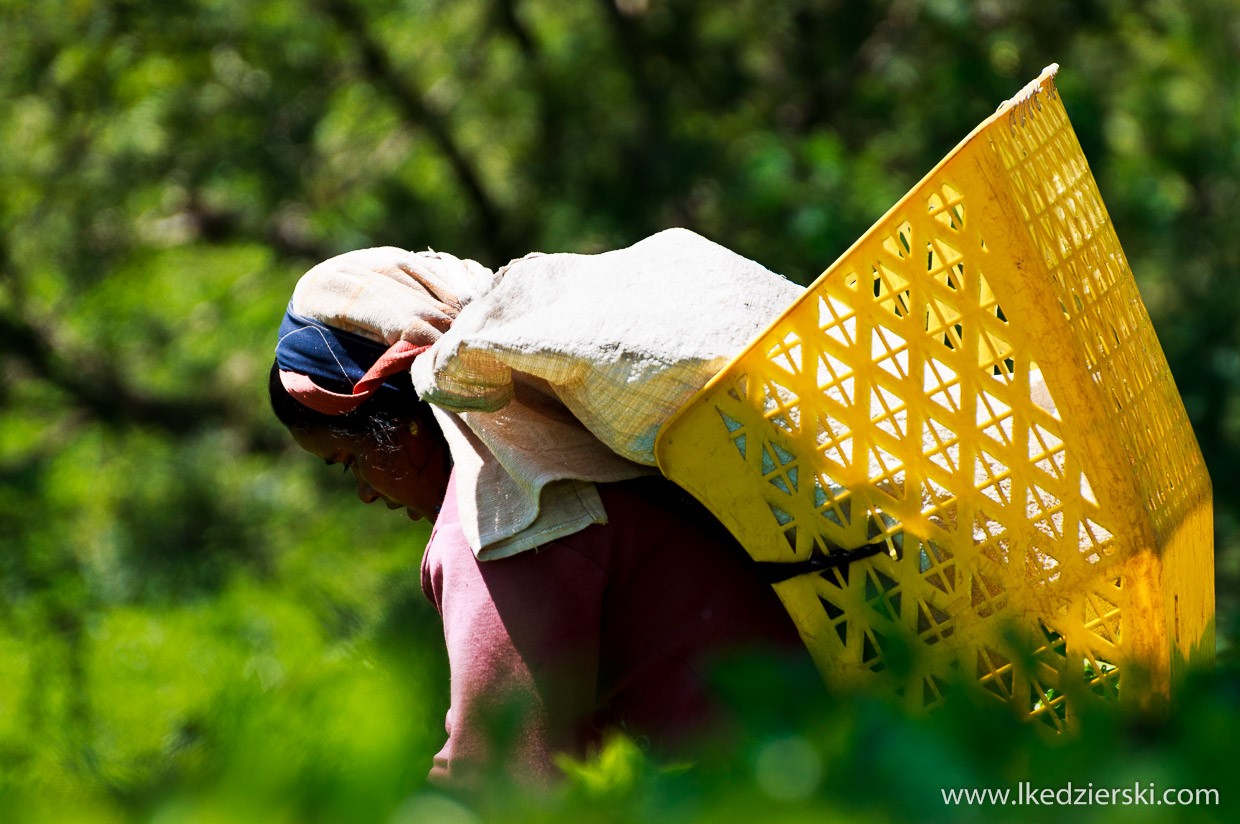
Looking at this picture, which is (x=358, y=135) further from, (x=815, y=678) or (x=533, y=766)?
(x=815, y=678)

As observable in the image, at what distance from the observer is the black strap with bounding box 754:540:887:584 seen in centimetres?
125

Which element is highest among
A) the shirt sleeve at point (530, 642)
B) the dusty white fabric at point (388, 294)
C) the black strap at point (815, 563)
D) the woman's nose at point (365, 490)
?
the dusty white fabric at point (388, 294)

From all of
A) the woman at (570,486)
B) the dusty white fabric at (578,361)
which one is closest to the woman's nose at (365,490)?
the woman at (570,486)

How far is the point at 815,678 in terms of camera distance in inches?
32.4

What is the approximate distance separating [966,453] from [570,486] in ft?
1.52

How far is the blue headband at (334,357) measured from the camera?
5.20 feet

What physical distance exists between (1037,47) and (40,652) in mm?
5409

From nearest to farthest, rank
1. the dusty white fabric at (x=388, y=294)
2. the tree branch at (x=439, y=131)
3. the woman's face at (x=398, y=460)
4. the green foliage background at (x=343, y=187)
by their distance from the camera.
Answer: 1. the dusty white fabric at (x=388, y=294)
2. the woman's face at (x=398, y=460)
3. the green foliage background at (x=343, y=187)
4. the tree branch at (x=439, y=131)

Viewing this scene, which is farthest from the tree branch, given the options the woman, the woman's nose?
the woman

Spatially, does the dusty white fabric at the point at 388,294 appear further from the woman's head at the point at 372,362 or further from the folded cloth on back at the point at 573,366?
the folded cloth on back at the point at 573,366

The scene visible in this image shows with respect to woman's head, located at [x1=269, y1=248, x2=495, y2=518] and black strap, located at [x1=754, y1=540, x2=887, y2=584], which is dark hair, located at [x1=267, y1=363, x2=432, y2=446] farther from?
black strap, located at [x1=754, y1=540, x2=887, y2=584]

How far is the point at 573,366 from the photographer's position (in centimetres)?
129

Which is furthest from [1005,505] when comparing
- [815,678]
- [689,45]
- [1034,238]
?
[689,45]

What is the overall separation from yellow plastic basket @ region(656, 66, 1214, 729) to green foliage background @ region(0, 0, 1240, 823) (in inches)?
141
